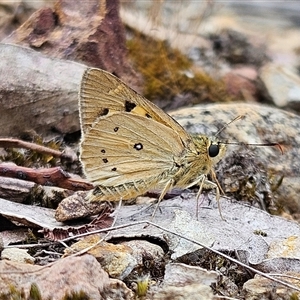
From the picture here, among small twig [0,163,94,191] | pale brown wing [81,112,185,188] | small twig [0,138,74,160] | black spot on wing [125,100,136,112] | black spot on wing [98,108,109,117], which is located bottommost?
small twig [0,138,74,160]

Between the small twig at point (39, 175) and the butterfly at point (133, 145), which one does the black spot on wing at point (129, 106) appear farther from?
the small twig at point (39, 175)

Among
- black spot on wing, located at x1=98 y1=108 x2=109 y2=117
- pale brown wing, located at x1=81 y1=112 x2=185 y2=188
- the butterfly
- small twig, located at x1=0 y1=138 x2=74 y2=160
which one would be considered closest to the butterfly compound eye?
the butterfly

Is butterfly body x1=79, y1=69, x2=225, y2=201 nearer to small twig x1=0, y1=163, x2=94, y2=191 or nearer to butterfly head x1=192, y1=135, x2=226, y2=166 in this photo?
butterfly head x1=192, y1=135, x2=226, y2=166

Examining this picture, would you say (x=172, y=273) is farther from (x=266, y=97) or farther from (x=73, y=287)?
(x=266, y=97)

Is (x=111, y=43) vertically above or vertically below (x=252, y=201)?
above

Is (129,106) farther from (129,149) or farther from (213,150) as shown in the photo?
(213,150)

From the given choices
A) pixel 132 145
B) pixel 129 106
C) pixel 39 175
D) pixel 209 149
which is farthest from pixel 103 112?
pixel 209 149

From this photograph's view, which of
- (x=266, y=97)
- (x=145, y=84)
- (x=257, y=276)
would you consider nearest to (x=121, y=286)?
(x=257, y=276)

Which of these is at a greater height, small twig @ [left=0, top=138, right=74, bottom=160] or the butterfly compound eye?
the butterfly compound eye
